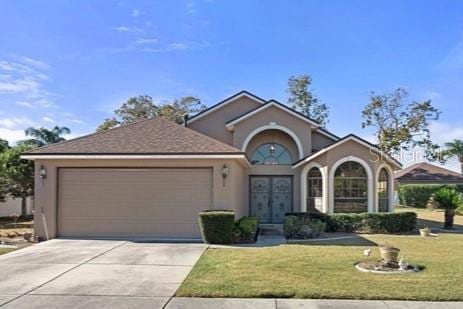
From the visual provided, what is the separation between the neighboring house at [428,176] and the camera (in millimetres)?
47156

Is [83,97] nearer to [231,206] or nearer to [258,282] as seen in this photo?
[231,206]

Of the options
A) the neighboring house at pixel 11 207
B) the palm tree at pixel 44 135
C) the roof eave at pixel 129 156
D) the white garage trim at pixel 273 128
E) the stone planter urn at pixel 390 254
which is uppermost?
the palm tree at pixel 44 135

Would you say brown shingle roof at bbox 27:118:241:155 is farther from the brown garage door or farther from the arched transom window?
the arched transom window

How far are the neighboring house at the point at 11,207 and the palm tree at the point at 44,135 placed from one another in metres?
5.16

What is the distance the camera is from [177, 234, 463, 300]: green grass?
7.85 meters

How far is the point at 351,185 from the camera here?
19969 mm

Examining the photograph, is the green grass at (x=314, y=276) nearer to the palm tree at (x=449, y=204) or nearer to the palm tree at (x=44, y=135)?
the palm tree at (x=449, y=204)

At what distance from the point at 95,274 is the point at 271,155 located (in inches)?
579

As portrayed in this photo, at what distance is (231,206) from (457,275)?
8.04 m

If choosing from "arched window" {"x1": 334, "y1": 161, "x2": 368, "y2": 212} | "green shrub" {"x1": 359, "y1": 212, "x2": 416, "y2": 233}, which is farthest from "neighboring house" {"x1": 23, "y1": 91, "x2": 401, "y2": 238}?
"green shrub" {"x1": 359, "y1": 212, "x2": 416, "y2": 233}

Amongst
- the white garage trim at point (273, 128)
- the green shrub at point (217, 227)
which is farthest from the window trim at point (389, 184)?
the green shrub at point (217, 227)

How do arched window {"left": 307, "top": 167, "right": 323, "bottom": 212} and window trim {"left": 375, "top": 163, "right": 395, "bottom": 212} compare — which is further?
arched window {"left": 307, "top": 167, "right": 323, "bottom": 212}

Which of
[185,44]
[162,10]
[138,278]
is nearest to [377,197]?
[185,44]

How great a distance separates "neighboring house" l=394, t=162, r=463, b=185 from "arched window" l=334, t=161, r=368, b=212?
29864mm
